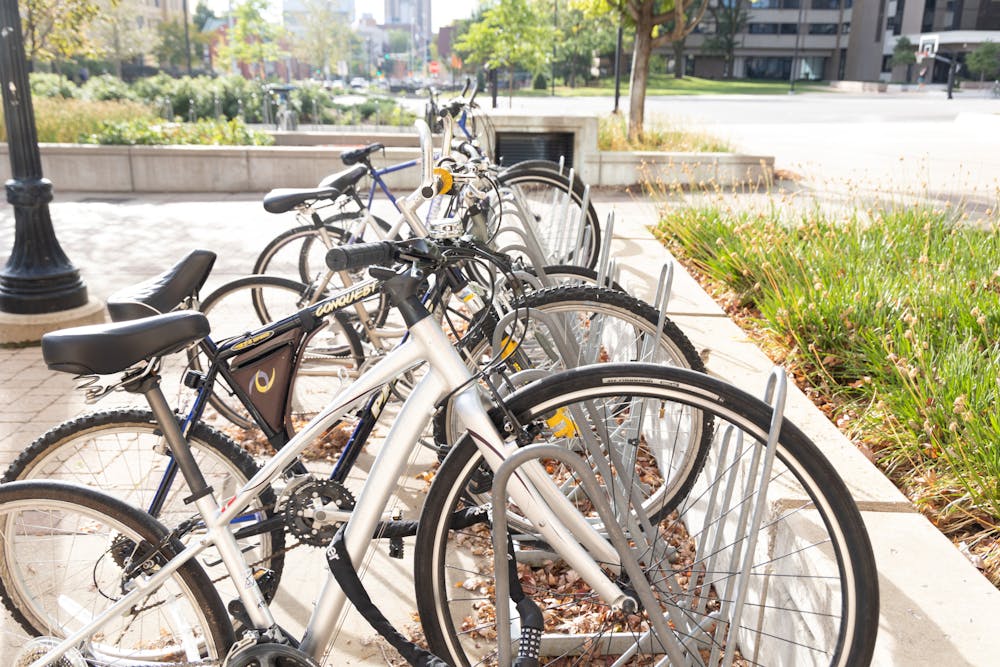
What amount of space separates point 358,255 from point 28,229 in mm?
4682

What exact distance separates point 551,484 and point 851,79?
3311 inches

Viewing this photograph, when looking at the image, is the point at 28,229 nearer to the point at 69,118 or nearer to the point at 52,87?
the point at 69,118

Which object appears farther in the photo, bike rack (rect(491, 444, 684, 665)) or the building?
the building

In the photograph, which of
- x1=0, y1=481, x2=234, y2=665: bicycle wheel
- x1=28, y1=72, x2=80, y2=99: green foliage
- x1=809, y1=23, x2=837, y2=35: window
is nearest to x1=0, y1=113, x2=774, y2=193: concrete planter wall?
x1=0, y1=481, x2=234, y2=665: bicycle wheel

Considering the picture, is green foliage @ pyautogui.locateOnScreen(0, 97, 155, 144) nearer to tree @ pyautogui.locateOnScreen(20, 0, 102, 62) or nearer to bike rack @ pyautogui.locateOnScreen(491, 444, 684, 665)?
tree @ pyautogui.locateOnScreen(20, 0, 102, 62)

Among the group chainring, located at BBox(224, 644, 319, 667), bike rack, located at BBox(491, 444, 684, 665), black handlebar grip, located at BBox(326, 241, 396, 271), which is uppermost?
black handlebar grip, located at BBox(326, 241, 396, 271)

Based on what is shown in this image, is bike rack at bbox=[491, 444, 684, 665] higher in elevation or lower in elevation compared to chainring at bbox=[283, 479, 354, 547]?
higher

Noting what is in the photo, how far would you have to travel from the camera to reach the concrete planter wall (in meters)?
11.3

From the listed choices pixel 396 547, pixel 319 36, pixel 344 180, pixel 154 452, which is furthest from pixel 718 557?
pixel 319 36

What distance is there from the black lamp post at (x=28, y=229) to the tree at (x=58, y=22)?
1453cm

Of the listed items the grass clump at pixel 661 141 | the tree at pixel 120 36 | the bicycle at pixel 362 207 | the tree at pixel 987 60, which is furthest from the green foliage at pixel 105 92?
the tree at pixel 987 60

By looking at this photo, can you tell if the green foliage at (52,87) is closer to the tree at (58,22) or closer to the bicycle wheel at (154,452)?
the tree at (58,22)

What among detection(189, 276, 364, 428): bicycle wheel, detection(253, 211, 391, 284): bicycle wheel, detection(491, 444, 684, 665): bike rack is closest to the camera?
detection(491, 444, 684, 665): bike rack

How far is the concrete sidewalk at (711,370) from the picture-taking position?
2.21 metres
